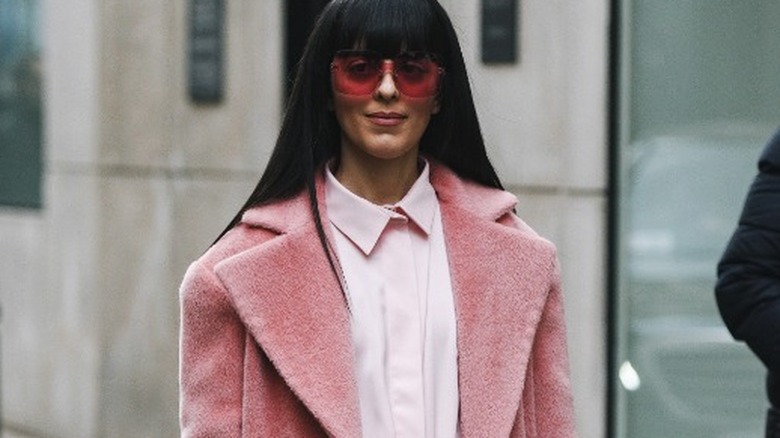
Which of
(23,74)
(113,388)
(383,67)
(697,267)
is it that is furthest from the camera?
(23,74)

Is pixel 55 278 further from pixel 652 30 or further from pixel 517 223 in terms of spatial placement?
pixel 517 223

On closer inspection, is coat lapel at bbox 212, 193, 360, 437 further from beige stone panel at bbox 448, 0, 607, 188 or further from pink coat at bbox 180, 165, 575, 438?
beige stone panel at bbox 448, 0, 607, 188

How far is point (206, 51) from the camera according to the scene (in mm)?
10656

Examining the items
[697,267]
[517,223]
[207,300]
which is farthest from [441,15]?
[697,267]

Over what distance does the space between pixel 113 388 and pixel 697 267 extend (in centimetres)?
490

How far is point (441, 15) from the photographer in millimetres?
3875

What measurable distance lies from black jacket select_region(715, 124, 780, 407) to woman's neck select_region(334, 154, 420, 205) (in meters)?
1.33

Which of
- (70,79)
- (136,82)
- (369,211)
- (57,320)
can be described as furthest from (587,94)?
(57,320)

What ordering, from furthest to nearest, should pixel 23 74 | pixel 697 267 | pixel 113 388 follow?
1. pixel 23 74
2. pixel 113 388
3. pixel 697 267

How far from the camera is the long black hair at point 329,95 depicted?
12.5 ft

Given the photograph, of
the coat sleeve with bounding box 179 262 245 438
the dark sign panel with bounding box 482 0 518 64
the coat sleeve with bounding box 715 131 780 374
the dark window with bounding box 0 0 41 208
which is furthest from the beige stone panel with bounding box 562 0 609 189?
the dark window with bounding box 0 0 41 208

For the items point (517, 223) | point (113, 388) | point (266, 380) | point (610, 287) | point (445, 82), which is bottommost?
point (113, 388)

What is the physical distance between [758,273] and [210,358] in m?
1.71

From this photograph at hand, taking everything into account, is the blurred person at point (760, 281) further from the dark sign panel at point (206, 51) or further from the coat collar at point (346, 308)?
the dark sign panel at point (206, 51)
